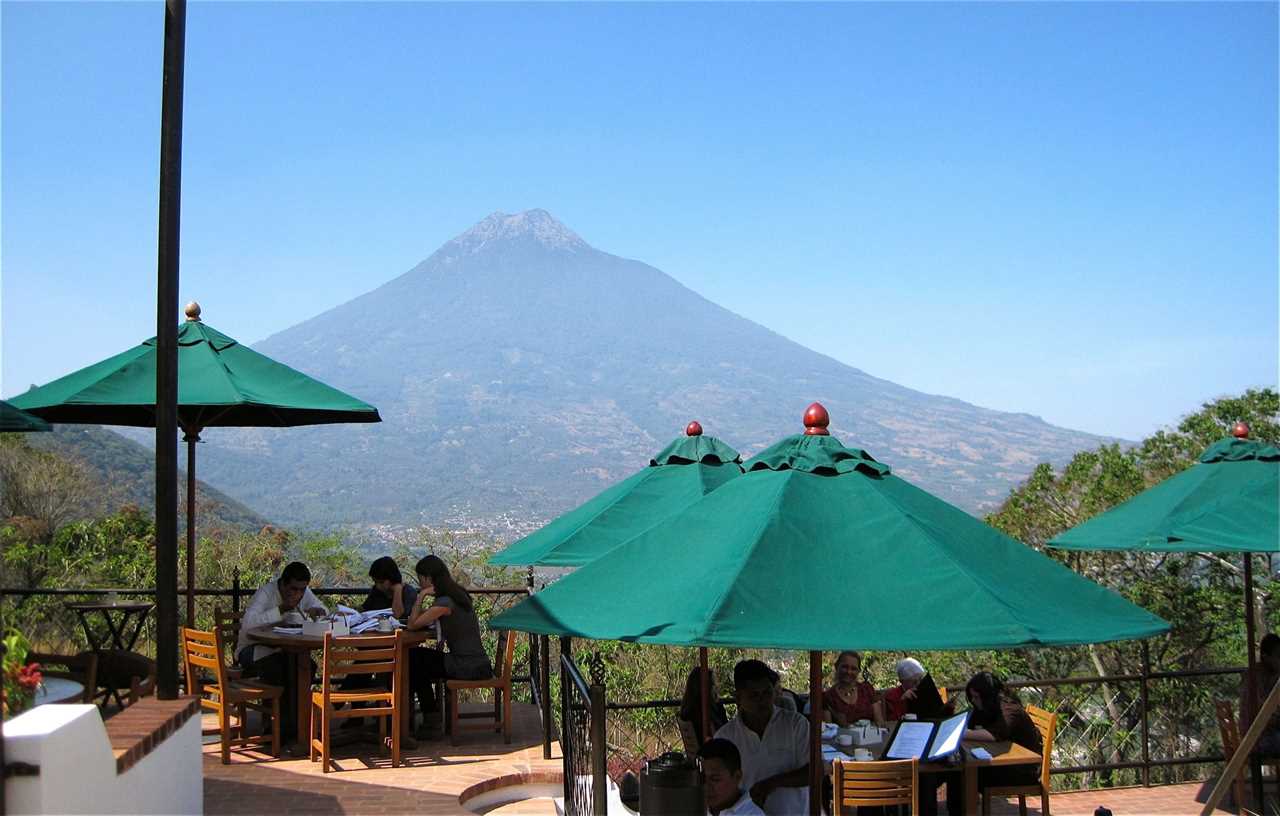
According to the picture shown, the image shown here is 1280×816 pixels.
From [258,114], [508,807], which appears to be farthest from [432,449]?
[508,807]

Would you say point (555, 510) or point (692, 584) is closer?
point (692, 584)

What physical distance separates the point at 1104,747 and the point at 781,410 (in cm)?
12388

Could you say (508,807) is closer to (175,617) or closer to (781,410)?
(175,617)

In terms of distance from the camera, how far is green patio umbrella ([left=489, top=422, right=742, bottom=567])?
6.96 metres

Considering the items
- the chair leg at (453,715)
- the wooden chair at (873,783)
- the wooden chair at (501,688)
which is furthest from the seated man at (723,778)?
the chair leg at (453,715)

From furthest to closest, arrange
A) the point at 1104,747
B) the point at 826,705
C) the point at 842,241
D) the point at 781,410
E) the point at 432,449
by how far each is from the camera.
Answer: the point at 781,410 < the point at 432,449 < the point at 842,241 < the point at 1104,747 < the point at 826,705

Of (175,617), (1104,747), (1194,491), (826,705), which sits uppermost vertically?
(1194,491)

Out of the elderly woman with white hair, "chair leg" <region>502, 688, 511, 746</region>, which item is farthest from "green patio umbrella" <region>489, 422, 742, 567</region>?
the elderly woman with white hair

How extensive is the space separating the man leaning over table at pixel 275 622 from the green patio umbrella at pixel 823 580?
396cm

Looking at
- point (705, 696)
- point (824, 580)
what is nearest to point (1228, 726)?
point (705, 696)

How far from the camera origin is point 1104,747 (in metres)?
17.8

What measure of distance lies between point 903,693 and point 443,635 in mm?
3072

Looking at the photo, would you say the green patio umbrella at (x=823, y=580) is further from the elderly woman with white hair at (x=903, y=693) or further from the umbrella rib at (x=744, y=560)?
the elderly woman with white hair at (x=903, y=693)

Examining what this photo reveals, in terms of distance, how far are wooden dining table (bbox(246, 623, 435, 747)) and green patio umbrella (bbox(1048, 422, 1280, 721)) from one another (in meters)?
4.20
